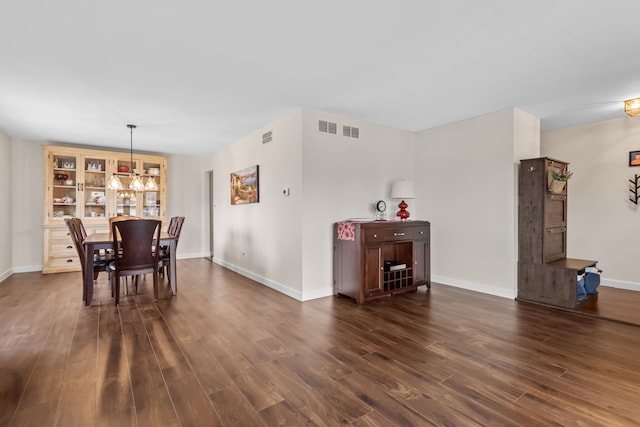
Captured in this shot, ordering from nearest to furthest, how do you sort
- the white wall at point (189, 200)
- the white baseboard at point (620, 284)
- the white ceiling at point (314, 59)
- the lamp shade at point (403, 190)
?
1. the white ceiling at point (314, 59)
2. the white baseboard at point (620, 284)
3. the lamp shade at point (403, 190)
4. the white wall at point (189, 200)

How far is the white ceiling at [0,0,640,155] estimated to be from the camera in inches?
78.8

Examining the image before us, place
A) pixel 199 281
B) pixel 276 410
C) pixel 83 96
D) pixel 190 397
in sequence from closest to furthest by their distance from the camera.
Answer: pixel 276 410, pixel 190 397, pixel 83 96, pixel 199 281

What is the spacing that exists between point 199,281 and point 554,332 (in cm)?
442

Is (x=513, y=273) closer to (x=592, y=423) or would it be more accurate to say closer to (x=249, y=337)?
(x=592, y=423)

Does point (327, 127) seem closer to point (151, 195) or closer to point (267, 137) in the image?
point (267, 137)

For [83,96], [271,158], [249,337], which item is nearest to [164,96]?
[83,96]

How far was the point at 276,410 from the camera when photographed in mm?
1707

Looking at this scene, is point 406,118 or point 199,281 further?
point 199,281

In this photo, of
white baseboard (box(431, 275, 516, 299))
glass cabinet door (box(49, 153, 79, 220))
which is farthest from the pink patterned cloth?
glass cabinet door (box(49, 153, 79, 220))

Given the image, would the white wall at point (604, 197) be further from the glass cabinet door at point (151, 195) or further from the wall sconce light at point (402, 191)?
the glass cabinet door at point (151, 195)

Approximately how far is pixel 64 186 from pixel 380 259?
5826mm

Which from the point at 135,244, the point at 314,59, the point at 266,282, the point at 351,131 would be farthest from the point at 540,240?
the point at 135,244

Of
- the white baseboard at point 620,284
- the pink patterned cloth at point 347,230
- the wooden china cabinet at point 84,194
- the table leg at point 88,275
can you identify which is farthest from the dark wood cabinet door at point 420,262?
the wooden china cabinet at point 84,194

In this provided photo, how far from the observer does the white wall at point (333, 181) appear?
388 centimetres
